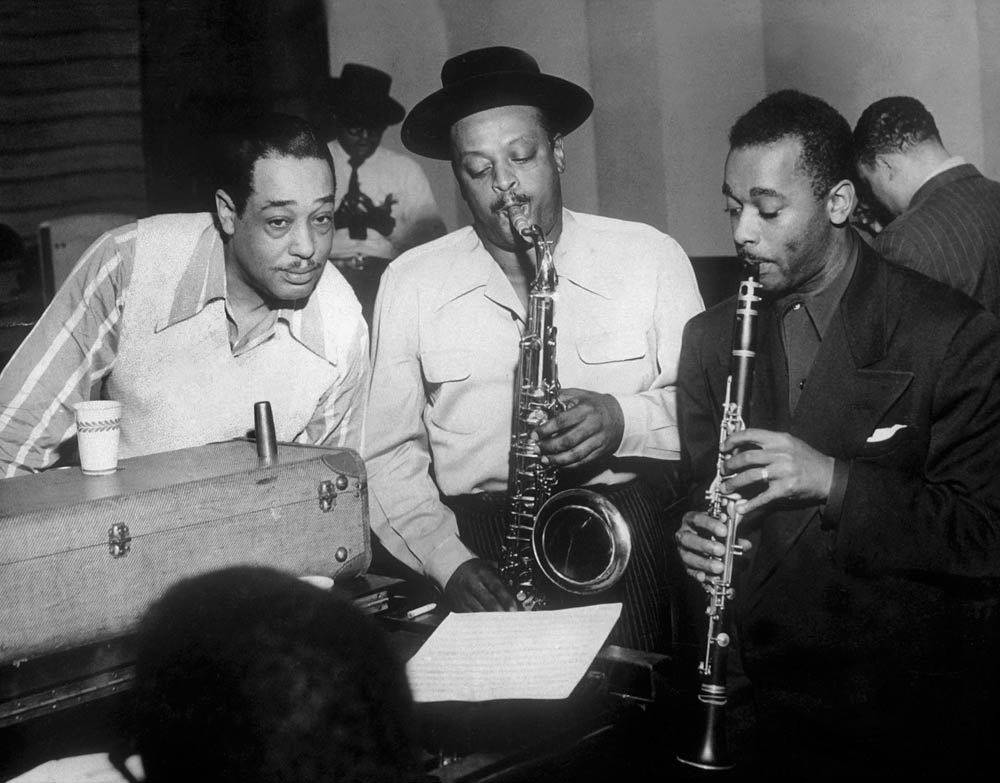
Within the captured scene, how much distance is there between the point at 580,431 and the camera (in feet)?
8.05

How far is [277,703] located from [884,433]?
1.49m

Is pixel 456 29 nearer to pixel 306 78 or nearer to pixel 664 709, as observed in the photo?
pixel 306 78

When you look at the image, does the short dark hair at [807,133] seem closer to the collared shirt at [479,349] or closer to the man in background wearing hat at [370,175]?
the collared shirt at [479,349]

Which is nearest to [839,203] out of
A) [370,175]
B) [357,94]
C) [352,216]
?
[352,216]

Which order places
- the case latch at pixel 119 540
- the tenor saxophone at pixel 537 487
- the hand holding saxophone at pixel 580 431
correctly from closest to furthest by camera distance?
the case latch at pixel 119 540, the tenor saxophone at pixel 537 487, the hand holding saxophone at pixel 580 431

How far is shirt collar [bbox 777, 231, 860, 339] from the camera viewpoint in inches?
88.8

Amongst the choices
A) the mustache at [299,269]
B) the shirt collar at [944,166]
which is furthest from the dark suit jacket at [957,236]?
the mustache at [299,269]

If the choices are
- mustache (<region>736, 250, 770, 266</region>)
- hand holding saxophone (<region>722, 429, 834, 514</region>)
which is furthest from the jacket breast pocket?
mustache (<region>736, 250, 770, 266</region>)

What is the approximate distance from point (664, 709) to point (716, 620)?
316 millimetres

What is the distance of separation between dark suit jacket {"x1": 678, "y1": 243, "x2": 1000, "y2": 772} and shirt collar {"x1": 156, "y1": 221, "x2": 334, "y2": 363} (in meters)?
1.39

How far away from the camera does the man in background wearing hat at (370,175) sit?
6473 millimetres

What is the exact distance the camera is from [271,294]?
9.32ft

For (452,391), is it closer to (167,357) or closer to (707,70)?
(167,357)

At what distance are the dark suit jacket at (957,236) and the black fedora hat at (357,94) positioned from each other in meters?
3.98
